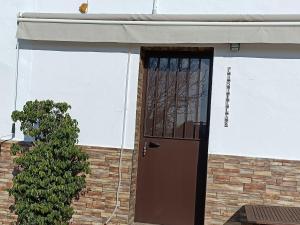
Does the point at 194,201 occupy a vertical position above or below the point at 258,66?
below

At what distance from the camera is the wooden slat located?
4969 millimetres

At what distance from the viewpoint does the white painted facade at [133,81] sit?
6.40m

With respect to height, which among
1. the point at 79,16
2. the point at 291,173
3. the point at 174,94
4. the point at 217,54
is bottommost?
the point at 291,173

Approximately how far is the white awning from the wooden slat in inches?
85.6

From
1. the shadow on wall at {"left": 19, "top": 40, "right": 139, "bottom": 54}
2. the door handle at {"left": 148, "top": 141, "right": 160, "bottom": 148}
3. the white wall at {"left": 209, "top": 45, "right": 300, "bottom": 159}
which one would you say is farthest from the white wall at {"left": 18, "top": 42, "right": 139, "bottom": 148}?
the white wall at {"left": 209, "top": 45, "right": 300, "bottom": 159}

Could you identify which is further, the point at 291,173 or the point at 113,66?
the point at 113,66

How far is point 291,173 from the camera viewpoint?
6.32 meters

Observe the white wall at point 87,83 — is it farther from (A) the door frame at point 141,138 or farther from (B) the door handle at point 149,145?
(B) the door handle at point 149,145

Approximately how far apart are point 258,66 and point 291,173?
1.51 m

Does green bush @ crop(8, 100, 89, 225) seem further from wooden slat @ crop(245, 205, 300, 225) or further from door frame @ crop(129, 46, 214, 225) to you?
wooden slat @ crop(245, 205, 300, 225)

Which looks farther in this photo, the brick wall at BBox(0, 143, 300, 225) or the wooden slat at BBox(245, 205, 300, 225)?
the brick wall at BBox(0, 143, 300, 225)
